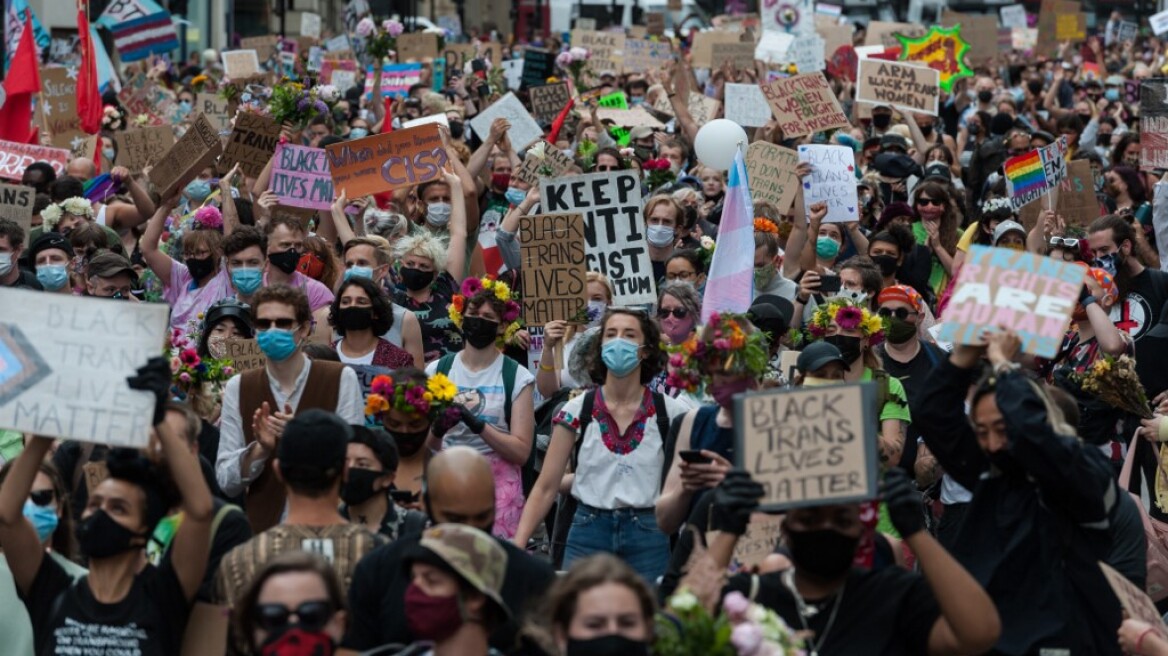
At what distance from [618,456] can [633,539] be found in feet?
1.01

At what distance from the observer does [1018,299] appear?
17.0ft

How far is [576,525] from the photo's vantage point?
284 inches

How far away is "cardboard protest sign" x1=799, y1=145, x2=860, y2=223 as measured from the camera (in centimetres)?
1143

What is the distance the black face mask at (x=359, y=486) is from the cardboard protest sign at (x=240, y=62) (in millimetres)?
16094

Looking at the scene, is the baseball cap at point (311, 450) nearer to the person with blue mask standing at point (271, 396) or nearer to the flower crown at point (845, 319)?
the person with blue mask standing at point (271, 396)

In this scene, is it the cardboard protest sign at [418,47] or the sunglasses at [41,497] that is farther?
the cardboard protest sign at [418,47]

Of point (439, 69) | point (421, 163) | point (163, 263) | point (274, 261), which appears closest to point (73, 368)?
point (274, 261)

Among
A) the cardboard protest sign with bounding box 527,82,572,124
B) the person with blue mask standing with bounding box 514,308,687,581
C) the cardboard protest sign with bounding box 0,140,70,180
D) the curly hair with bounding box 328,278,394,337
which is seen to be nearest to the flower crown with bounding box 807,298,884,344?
the person with blue mask standing with bounding box 514,308,687,581

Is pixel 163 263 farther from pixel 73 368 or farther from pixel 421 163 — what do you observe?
pixel 73 368

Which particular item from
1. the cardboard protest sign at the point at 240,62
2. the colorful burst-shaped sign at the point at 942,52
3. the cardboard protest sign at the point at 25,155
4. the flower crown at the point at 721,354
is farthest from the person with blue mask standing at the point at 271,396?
the colorful burst-shaped sign at the point at 942,52

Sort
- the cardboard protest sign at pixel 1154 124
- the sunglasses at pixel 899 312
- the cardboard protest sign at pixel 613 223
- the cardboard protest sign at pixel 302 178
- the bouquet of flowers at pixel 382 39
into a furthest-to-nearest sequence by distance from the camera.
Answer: the bouquet of flowers at pixel 382 39, the cardboard protest sign at pixel 1154 124, the cardboard protest sign at pixel 302 178, the cardboard protest sign at pixel 613 223, the sunglasses at pixel 899 312

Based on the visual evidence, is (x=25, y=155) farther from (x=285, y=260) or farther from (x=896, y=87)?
(x=896, y=87)

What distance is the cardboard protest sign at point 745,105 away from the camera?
53.6 ft

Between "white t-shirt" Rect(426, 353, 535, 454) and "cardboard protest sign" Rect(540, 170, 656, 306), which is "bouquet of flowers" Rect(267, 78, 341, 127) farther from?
"white t-shirt" Rect(426, 353, 535, 454)
